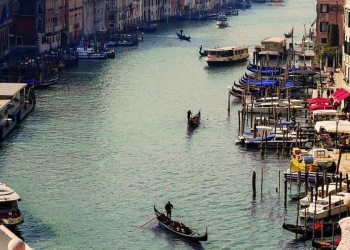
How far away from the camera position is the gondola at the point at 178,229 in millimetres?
29281

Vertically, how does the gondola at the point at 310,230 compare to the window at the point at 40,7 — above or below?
below

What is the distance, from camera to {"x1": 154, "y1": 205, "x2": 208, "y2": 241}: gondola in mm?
29281

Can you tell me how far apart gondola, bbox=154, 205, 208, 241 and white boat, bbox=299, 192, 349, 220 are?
119 inches

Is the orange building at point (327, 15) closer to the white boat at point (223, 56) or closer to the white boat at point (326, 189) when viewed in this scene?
the white boat at point (223, 56)

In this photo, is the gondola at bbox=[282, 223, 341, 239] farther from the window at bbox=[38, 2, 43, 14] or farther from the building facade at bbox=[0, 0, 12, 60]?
the window at bbox=[38, 2, 43, 14]

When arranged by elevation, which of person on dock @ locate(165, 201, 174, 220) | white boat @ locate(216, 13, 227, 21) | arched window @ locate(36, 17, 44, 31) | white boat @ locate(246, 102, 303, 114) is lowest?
person on dock @ locate(165, 201, 174, 220)

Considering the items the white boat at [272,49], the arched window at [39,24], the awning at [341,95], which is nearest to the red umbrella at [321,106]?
the awning at [341,95]

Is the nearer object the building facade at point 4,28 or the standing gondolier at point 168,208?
the standing gondolier at point 168,208

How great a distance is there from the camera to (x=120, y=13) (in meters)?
98.8

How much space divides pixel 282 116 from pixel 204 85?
13679 mm

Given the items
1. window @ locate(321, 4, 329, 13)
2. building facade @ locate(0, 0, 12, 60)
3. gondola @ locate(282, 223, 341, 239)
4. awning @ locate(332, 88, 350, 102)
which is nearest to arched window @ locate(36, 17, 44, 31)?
building facade @ locate(0, 0, 12, 60)

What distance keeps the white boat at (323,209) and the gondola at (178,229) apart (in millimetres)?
3021

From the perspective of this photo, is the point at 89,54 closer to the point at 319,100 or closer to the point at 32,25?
the point at 32,25

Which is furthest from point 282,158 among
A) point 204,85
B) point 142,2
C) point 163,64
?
point 142,2
